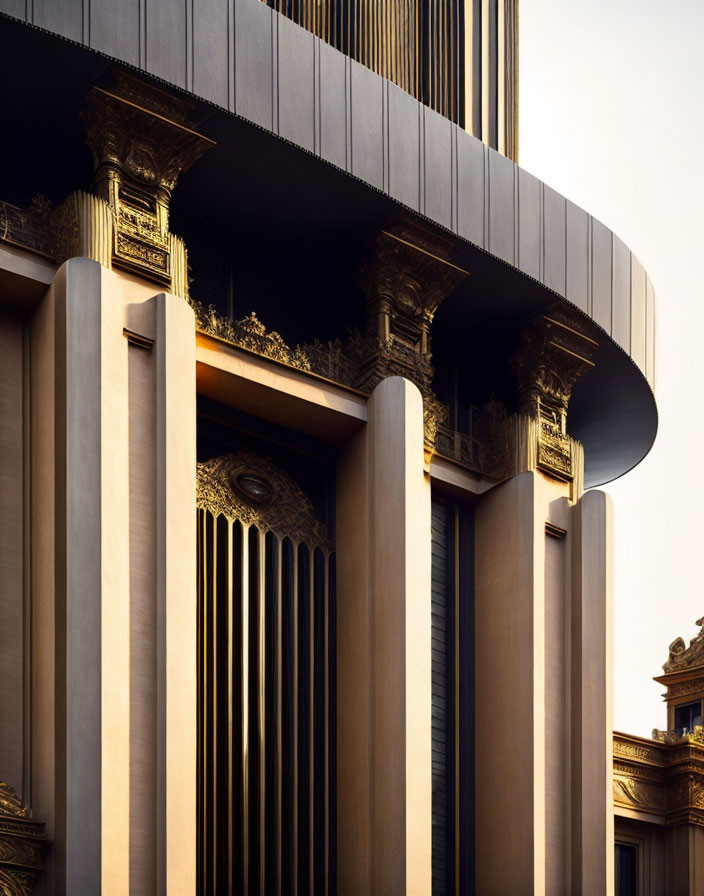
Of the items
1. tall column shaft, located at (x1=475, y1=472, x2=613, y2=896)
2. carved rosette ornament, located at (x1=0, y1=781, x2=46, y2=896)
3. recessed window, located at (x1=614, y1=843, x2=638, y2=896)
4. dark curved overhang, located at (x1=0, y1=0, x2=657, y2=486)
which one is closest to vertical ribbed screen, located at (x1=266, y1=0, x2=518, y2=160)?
dark curved overhang, located at (x1=0, y1=0, x2=657, y2=486)

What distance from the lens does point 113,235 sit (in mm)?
21047

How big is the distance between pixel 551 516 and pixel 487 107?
306 inches

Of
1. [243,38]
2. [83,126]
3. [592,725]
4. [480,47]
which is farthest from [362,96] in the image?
[592,725]

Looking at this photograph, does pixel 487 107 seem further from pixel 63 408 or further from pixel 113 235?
pixel 63 408

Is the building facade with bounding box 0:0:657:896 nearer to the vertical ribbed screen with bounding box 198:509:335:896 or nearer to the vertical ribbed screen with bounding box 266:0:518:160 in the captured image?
the vertical ribbed screen with bounding box 198:509:335:896

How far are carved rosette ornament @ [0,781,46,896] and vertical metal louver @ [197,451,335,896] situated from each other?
3298 mm

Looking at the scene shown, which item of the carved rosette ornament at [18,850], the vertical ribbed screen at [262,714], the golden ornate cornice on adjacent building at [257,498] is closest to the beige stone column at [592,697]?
the vertical ribbed screen at [262,714]

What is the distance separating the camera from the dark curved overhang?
21.2 m

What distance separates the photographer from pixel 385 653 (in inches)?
895

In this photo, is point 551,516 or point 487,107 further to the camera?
point 487,107

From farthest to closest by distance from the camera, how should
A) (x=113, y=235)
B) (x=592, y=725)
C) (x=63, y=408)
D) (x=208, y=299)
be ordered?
(x=592, y=725)
(x=208, y=299)
(x=113, y=235)
(x=63, y=408)

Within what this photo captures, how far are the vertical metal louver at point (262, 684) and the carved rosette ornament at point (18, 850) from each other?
3.30m

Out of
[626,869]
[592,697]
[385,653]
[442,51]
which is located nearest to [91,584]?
[385,653]

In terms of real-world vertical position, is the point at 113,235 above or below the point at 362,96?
below
